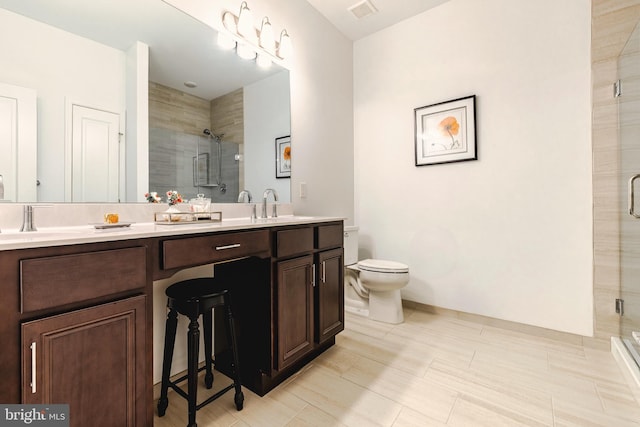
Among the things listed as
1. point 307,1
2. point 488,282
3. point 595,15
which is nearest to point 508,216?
point 488,282

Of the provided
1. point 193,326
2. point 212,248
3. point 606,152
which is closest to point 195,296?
point 193,326

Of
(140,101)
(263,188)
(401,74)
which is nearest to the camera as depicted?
(140,101)

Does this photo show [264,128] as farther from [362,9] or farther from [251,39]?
[362,9]

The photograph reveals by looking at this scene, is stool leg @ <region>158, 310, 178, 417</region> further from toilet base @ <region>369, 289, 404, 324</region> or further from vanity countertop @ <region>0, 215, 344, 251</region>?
toilet base @ <region>369, 289, 404, 324</region>

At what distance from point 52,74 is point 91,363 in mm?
1185

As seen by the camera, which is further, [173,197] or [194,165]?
[194,165]

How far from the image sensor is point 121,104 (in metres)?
1.39

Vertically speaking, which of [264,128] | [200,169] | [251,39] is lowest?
[200,169]

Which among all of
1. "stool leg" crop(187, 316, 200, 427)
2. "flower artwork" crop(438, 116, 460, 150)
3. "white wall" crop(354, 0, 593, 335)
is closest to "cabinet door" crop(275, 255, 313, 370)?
"stool leg" crop(187, 316, 200, 427)

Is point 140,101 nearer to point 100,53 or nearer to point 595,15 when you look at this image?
point 100,53

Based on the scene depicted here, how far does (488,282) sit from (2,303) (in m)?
2.70

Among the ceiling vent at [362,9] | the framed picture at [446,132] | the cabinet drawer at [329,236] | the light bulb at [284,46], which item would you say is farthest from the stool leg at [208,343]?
the ceiling vent at [362,9]

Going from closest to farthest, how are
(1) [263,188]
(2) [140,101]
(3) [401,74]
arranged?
(2) [140,101], (1) [263,188], (3) [401,74]

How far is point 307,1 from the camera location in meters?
2.46
